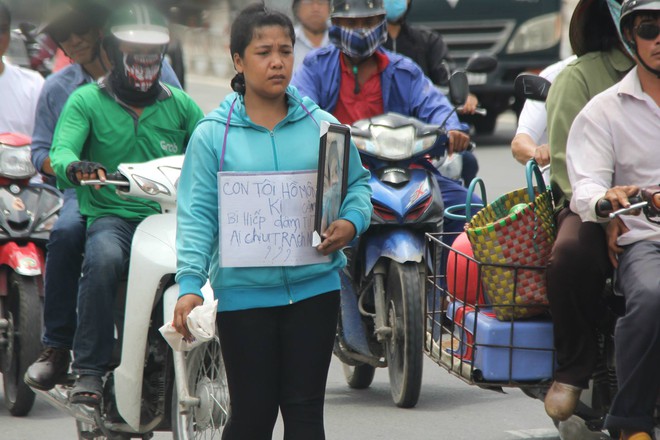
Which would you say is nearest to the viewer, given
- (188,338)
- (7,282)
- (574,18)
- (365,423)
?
(188,338)

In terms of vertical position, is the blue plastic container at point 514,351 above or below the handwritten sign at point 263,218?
below

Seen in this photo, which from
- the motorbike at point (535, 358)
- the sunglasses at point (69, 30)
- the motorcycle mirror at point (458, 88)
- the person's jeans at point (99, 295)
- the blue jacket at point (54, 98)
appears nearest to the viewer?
the motorbike at point (535, 358)

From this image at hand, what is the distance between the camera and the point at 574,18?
510cm

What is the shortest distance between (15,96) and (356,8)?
1936 millimetres

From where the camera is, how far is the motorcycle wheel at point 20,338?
6.75 m

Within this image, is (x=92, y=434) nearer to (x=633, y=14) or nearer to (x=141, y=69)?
(x=141, y=69)

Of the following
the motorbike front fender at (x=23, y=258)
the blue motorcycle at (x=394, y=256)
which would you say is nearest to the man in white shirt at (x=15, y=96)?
the motorbike front fender at (x=23, y=258)

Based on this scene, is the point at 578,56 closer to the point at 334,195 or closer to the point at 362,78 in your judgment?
the point at 334,195

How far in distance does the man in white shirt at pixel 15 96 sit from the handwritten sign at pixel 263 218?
3468 mm

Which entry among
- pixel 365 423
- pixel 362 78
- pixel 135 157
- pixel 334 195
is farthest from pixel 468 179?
pixel 334 195

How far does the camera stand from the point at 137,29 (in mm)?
5723

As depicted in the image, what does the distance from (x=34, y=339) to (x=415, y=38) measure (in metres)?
3.87

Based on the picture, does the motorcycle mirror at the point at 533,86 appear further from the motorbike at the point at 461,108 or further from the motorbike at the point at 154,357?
the motorbike at the point at 461,108

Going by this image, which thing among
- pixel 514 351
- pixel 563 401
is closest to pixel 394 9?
pixel 514 351
